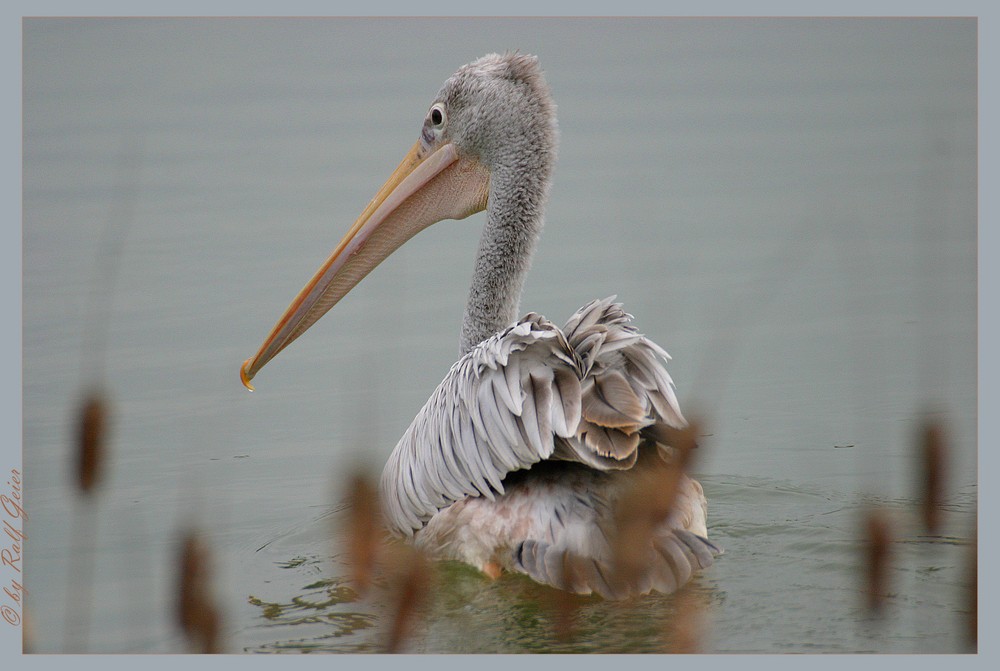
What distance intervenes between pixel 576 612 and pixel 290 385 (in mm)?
2566

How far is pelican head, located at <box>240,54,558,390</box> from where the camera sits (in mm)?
4605

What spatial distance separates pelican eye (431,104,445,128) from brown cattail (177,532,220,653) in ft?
9.50

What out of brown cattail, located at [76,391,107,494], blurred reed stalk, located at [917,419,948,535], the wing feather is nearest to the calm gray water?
the wing feather

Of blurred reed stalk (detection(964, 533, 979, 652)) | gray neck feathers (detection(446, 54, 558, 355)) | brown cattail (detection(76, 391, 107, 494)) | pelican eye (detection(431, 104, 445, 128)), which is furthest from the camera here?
pelican eye (detection(431, 104, 445, 128))

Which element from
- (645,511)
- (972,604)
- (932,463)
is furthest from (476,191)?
(645,511)

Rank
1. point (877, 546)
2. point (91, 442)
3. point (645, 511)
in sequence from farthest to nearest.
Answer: point (877, 546) → point (91, 442) → point (645, 511)

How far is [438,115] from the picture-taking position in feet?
16.1

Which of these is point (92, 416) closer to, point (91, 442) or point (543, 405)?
point (91, 442)

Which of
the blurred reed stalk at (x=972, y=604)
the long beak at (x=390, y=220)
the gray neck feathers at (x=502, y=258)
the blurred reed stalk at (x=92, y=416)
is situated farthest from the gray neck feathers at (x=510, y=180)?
the blurred reed stalk at (x=972, y=604)

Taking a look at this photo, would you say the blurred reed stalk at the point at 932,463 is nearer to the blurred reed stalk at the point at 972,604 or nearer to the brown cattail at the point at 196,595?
the blurred reed stalk at the point at 972,604

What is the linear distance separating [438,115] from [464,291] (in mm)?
1668

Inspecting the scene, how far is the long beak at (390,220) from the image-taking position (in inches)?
193

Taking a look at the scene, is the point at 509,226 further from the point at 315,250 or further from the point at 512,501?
the point at 315,250

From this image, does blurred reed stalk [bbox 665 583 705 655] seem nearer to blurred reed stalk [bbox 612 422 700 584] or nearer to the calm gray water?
the calm gray water
